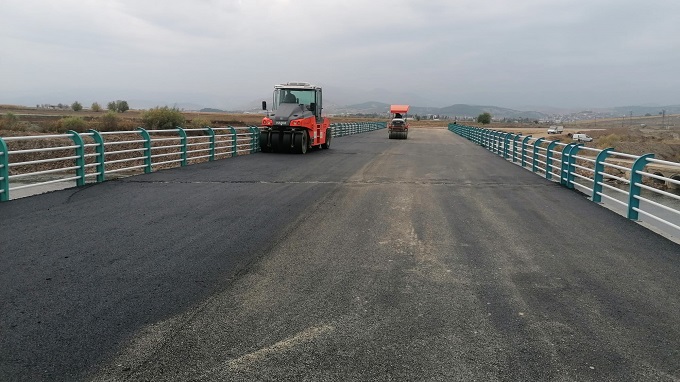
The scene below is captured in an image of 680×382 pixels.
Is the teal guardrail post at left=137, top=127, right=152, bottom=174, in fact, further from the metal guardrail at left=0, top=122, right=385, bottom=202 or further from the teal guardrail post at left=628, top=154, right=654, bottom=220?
the teal guardrail post at left=628, top=154, right=654, bottom=220

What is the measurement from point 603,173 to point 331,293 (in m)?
8.62

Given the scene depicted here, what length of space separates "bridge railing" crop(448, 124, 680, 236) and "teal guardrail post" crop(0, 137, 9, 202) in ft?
38.0

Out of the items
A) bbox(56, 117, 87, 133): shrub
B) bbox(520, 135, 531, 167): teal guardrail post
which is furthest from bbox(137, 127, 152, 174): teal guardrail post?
bbox(56, 117, 87, 133): shrub

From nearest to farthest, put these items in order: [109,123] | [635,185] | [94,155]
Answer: [635,185] < [94,155] < [109,123]

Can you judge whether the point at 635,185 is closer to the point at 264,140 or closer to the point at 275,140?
the point at 275,140

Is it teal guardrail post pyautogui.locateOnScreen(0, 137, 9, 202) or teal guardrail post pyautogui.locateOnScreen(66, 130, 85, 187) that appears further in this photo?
teal guardrail post pyautogui.locateOnScreen(66, 130, 85, 187)

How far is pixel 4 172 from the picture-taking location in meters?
9.82

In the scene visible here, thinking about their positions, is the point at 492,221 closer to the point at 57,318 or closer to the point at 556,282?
the point at 556,282

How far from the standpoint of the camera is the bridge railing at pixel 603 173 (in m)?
8.98

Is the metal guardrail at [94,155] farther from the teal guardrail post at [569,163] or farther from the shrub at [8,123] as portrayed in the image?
the shrub at [8,123]

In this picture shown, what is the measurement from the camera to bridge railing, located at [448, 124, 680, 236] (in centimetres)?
898

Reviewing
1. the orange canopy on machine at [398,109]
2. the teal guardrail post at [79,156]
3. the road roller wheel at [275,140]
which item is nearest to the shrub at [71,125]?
the orange canopy on machine at [398,109]

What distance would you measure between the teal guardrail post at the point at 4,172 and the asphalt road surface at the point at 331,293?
469 mm

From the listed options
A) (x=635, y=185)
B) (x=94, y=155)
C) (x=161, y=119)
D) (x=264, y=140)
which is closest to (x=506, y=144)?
(x=264, y=140)
